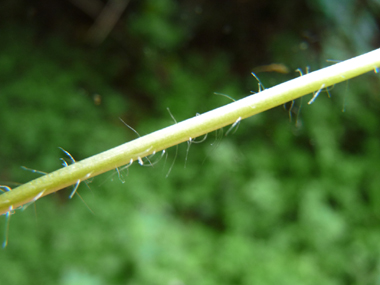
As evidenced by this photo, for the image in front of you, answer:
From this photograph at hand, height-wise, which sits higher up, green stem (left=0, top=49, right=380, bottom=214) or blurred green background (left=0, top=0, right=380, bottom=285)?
blurred green background (left=0, top=0, right=380, bottom=285)

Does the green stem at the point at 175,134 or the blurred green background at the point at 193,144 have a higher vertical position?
the blurred green background at the point at 193,144

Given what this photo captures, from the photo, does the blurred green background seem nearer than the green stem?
No

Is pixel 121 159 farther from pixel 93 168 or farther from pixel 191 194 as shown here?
pixel 191 194

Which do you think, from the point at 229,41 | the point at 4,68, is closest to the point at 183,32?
the point at 229,41

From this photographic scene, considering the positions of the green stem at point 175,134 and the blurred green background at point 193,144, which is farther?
the blurred green background at point 193,144
